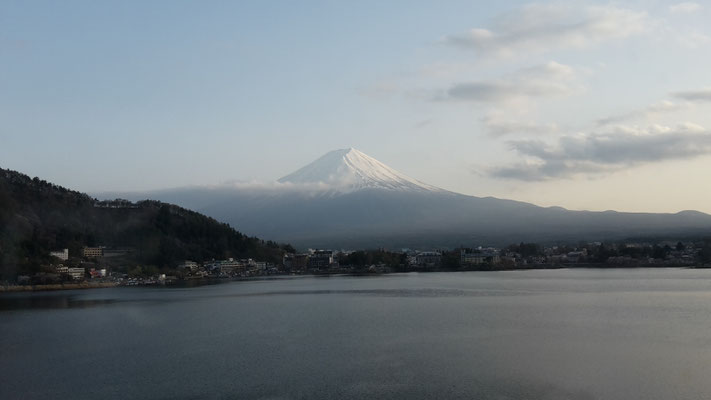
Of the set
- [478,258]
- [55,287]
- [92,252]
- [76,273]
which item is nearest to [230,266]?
[92,252]

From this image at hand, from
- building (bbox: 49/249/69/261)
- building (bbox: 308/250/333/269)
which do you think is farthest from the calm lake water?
building (bbox: 308/250/333/269)

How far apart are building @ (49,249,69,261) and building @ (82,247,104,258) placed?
113 centimetres

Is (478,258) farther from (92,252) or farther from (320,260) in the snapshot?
(92,252)

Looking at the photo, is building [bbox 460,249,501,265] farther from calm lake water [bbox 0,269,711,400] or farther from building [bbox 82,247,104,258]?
calm lake water [bbox 0,269,711,400]

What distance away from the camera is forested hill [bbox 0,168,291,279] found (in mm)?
27828

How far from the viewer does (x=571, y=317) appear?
39.0 feet

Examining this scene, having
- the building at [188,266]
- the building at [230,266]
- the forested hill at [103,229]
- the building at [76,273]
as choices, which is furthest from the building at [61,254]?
the building at [230,266]

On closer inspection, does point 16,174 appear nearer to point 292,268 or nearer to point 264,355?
point 292,268

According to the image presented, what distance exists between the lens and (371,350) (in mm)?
8891

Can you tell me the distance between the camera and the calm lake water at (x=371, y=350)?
6.82 m

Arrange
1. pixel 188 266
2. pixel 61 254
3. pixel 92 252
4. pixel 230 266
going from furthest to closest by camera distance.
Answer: pixel 230 266 < pixel 188 266 < pixel 92 252 < pixel 61 254

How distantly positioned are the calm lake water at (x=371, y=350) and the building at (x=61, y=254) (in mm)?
12427

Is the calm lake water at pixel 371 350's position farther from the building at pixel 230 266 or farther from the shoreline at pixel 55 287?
the building at pixel 230 266

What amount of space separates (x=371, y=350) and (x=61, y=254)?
75.7 feet
